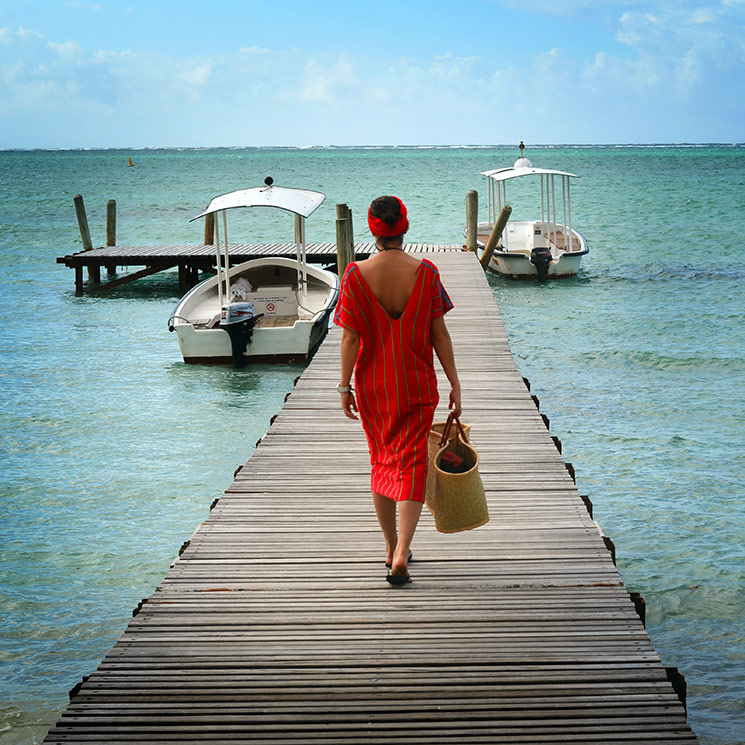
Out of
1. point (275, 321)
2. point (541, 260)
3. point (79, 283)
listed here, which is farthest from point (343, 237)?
point (79, 283)

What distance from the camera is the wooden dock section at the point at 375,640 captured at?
A: 10.3ft

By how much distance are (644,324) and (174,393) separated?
9152mm

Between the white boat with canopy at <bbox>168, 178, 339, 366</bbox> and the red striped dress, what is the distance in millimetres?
9366

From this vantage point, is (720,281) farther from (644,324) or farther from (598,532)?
(598,532)

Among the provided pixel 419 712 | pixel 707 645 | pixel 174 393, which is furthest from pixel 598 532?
pixel 174 393

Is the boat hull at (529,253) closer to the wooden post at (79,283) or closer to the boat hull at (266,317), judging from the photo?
the boat hull at (266,317)

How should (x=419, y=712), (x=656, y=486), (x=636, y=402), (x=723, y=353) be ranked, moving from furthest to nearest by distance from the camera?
1. (x=723, y=353)
2. (x=636, y=402)
3. (x=656, y=486)
4. (x=419, y=712)

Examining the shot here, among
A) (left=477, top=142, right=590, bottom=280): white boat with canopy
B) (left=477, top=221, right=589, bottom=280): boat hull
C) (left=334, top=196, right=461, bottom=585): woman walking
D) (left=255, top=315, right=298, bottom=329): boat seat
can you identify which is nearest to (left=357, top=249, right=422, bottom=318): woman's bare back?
(left=334, top=196, right=461, bottom=585): woman walking

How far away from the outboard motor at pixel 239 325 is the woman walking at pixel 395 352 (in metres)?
9.47

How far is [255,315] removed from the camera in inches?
533

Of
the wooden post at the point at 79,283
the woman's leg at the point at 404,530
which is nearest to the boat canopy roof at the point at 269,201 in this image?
the wooden post at the point at 79,283

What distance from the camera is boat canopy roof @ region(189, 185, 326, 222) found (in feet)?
43.8

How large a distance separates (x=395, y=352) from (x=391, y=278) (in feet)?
1.05

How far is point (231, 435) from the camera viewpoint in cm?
1080
